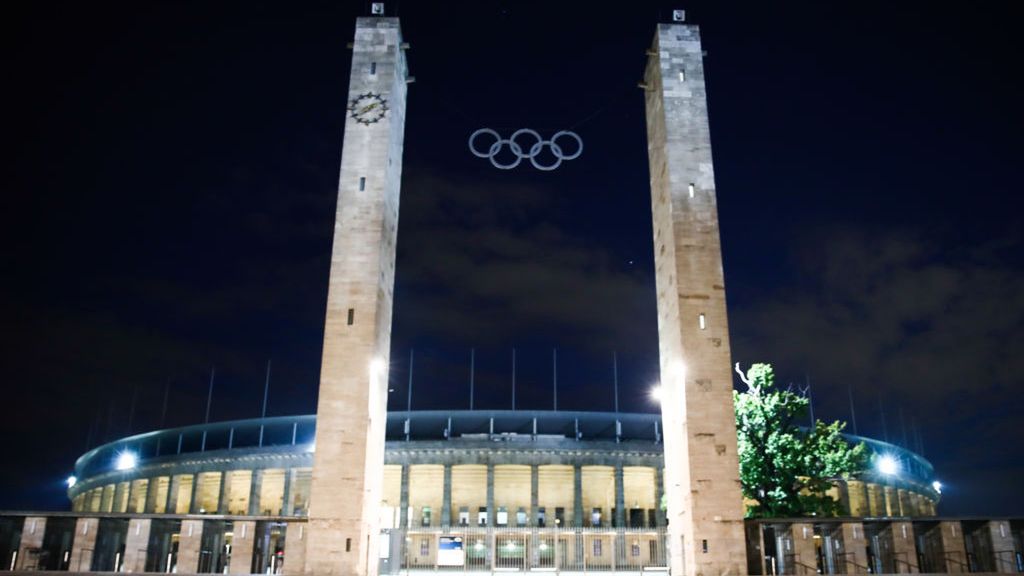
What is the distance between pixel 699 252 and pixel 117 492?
82.8m

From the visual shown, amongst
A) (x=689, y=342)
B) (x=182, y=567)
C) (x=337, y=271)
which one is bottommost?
(x=182, y=567)

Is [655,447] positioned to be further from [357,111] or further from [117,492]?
[117,492]

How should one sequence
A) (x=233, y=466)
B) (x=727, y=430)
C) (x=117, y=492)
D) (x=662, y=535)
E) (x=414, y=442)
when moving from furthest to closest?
1. (x=117, y=492)
2. (x=233, y=466)
3. (x=414, y=442)
4. (x=662, y=535)
5. (x=727, y=430)

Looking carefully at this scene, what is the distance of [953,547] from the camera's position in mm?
34219

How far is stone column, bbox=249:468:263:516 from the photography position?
79.9 m

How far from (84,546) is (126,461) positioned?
218 feet

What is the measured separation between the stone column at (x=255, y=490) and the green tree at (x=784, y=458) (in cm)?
5239

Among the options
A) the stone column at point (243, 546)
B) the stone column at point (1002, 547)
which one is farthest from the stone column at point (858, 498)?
the stone column at point (243, 546)

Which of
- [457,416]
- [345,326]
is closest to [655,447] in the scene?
[457,416]

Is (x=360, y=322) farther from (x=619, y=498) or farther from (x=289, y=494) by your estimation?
(x=289, y=494)

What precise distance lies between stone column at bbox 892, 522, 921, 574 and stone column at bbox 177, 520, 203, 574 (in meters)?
28.7

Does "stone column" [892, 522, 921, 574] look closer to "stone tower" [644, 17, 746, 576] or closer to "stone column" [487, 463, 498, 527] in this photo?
"stone tower" [644, 17, 746, 576]

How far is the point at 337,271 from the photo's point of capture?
1535 inches

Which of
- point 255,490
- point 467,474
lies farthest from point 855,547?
point 255,490
